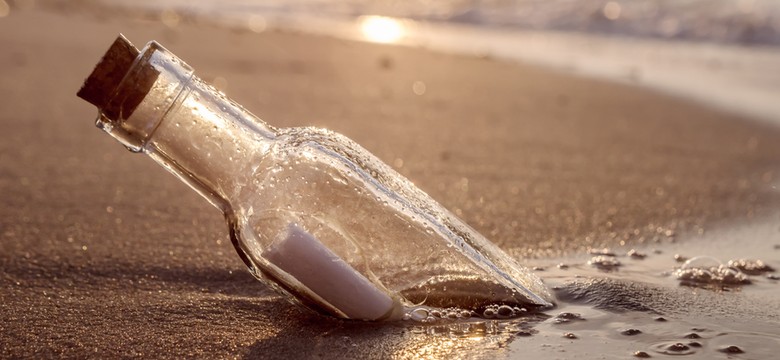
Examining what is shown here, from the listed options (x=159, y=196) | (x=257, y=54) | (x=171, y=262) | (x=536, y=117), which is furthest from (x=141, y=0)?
(x=171, y=262)

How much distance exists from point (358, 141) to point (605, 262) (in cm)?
185

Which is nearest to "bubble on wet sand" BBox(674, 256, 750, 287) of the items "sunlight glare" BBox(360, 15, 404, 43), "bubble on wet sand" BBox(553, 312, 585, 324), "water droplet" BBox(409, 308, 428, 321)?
"bubble on wet sand" BBox(553, 312, 585, 324)

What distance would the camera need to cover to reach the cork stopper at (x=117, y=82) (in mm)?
1556

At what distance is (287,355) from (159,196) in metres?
1.48

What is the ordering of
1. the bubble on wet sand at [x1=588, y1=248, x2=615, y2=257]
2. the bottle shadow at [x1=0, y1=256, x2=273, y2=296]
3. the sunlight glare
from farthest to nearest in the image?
the sunlight glare < the bubble on wet sand at [x1=588, y1=248, x2=615, y2=257] < the bottle shadow at [x1=0, y1=256, x2=273, y2=296]

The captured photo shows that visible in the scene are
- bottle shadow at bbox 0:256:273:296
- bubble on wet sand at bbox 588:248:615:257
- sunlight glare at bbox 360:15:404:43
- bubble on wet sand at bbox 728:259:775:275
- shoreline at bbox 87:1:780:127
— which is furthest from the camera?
sunlight glare at bbox 360:15:404:43

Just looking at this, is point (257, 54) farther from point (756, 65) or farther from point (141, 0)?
point (141, 0)

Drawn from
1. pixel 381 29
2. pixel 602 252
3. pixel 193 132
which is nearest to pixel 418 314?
pixel 193 132

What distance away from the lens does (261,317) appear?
1.79 m

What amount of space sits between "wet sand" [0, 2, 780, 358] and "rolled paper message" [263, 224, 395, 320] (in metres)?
0.08

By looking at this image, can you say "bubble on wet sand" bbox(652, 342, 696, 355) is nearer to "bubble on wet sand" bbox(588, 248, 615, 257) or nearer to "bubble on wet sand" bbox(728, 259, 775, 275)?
"bubble on wet sand" bbox(728, 259, 775, 275)

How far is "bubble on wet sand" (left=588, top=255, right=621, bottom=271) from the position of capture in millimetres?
2291

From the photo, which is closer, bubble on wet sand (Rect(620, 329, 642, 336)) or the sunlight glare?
bubble on wet sand (Rect(620, 329, 642, 336))

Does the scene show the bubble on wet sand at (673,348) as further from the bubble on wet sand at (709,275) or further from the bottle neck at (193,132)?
the bottle neck at (193,132)
